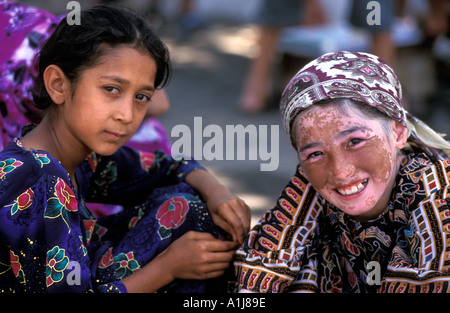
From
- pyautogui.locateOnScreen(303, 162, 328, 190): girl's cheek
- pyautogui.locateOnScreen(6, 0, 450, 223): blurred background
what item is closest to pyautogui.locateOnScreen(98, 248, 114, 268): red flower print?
pyautogui.locateOnScreen(303, 162, 328, 190): girl's cheek

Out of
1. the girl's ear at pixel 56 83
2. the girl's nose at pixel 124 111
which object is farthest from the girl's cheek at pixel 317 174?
the girl's ear at pixel 56 83

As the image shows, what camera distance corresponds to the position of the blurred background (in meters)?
4.55

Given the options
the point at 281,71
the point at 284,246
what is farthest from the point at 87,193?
the point at 281,71

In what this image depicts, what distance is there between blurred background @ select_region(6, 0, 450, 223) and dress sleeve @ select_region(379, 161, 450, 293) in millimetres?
1876

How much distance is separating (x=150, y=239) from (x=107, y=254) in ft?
0.52

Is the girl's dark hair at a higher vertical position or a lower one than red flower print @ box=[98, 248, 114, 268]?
higher

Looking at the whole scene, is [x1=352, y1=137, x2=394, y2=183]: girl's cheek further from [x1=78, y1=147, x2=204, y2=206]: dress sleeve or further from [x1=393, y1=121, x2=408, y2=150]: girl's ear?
[x1=78, y1=147, x2=204, y2=206]: dress sleeve

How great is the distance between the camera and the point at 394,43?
5.48 m

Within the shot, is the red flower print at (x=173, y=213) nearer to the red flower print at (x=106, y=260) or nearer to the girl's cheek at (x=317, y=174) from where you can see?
the red flower print at (x=106, y=260)

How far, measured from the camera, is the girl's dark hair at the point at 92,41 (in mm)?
2080

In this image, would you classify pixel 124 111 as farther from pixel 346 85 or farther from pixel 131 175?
pixel 346 85

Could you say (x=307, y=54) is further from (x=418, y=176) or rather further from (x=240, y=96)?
Result: (x=418, y=176)

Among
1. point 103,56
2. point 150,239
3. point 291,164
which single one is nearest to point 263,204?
point 291,164
